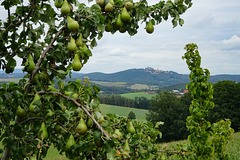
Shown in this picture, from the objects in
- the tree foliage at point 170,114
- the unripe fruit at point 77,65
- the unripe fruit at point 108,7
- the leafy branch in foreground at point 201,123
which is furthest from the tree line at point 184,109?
the unripe fruit at point 77,65

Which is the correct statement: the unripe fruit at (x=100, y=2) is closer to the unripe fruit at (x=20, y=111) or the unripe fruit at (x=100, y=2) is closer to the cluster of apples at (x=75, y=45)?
the cluster of apples at (x=75, y=45)

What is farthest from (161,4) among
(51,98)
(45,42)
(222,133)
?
(222,133)

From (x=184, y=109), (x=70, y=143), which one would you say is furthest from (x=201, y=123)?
(x=184, y=109)

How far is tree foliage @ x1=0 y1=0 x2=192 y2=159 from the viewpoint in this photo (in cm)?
184

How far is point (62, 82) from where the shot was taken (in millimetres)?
1970

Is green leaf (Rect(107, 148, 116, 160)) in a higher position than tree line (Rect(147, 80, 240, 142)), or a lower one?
higher

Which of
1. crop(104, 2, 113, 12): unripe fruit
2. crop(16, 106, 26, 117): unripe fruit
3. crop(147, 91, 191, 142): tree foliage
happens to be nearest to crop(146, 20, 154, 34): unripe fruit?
crop(104, 2, 113, 12): unripe fruit

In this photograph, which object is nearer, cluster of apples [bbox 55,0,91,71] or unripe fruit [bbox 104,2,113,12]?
cluster of apples [bbox 55,0,91,71]

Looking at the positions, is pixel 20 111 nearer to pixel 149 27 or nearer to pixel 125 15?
pixel 125 15

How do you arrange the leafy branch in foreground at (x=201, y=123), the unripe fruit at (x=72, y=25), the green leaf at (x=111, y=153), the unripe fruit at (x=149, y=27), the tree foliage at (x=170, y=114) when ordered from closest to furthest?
the green leaf at (x=111, y=153), the unripe fruit at (x=72, y=25), the unripe fruit at (x=149, y=27), the leafy branch in foreground at (x=201, y=123), the tree foliage at (x=170, y=114)

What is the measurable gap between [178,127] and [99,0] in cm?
3906

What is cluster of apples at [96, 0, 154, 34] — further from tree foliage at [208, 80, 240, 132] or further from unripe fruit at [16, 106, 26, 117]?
tree foliage at [208, 80, 240, 132]

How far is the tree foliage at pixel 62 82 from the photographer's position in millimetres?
1837

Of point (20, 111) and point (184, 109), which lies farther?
point (184, 109)
